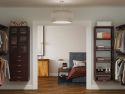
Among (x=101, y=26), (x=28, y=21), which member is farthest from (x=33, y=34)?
(x=101, y=26)

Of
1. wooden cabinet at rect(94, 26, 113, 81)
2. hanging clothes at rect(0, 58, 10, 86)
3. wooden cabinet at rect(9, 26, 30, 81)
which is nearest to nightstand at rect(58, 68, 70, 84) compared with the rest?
wooden cabinet at rect(94, 26, 113, 81)

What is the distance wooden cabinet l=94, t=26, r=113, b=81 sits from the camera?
6840mm

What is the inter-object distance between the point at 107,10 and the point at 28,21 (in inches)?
A: 95.9

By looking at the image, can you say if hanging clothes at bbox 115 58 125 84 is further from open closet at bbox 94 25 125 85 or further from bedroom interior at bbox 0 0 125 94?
open closet at bbox 94 25 125 85

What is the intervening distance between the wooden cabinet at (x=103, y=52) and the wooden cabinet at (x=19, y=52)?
2052 mm

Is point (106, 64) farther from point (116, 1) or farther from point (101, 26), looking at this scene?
point (116, 1)

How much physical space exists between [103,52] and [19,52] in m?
2.53

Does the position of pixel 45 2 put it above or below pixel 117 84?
above

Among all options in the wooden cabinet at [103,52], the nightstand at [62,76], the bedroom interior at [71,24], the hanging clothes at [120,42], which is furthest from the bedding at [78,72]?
the hanging clothes at [120,42]

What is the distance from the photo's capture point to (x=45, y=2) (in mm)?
6273

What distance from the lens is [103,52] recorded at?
23.2 feet

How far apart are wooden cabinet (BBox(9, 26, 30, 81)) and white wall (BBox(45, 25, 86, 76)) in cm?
341

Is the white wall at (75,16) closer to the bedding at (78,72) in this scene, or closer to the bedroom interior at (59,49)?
the bedding at (78,72)

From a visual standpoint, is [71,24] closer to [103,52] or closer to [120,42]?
[103,52]
